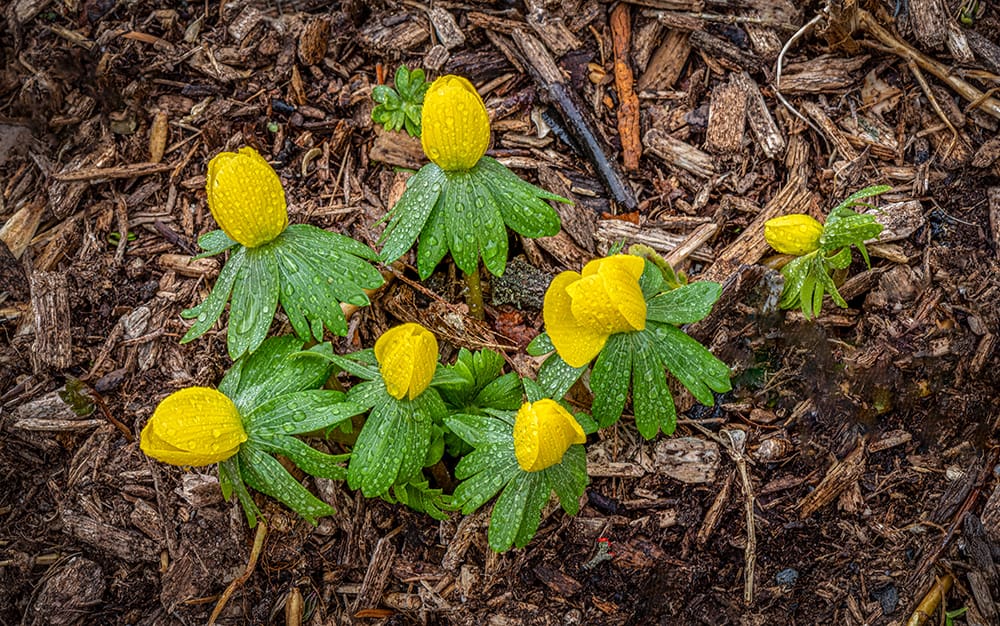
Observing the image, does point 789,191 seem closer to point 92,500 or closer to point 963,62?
point 963,62

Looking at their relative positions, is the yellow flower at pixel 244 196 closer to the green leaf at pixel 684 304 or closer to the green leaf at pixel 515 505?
the green leaf at pixel 515 505

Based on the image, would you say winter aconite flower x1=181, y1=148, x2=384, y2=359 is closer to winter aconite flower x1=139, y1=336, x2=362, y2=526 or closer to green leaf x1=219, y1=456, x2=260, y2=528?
winter aconite flower x1=139, y1=336, x2=362, y2=526

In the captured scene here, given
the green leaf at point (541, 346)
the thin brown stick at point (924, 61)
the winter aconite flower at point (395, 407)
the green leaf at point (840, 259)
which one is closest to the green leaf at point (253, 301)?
the winter aconite flower at point (395, 407)

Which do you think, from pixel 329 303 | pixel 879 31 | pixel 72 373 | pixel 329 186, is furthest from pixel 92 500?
pixel 879 31

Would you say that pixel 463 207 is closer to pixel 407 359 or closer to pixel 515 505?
pixel 407 359

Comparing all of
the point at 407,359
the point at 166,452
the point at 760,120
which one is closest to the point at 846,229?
the point at 760,120

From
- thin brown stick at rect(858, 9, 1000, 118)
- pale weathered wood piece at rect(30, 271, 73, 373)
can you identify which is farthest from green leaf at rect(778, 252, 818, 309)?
pale weathered wood piece at rect(30, 271, 73, 373)
